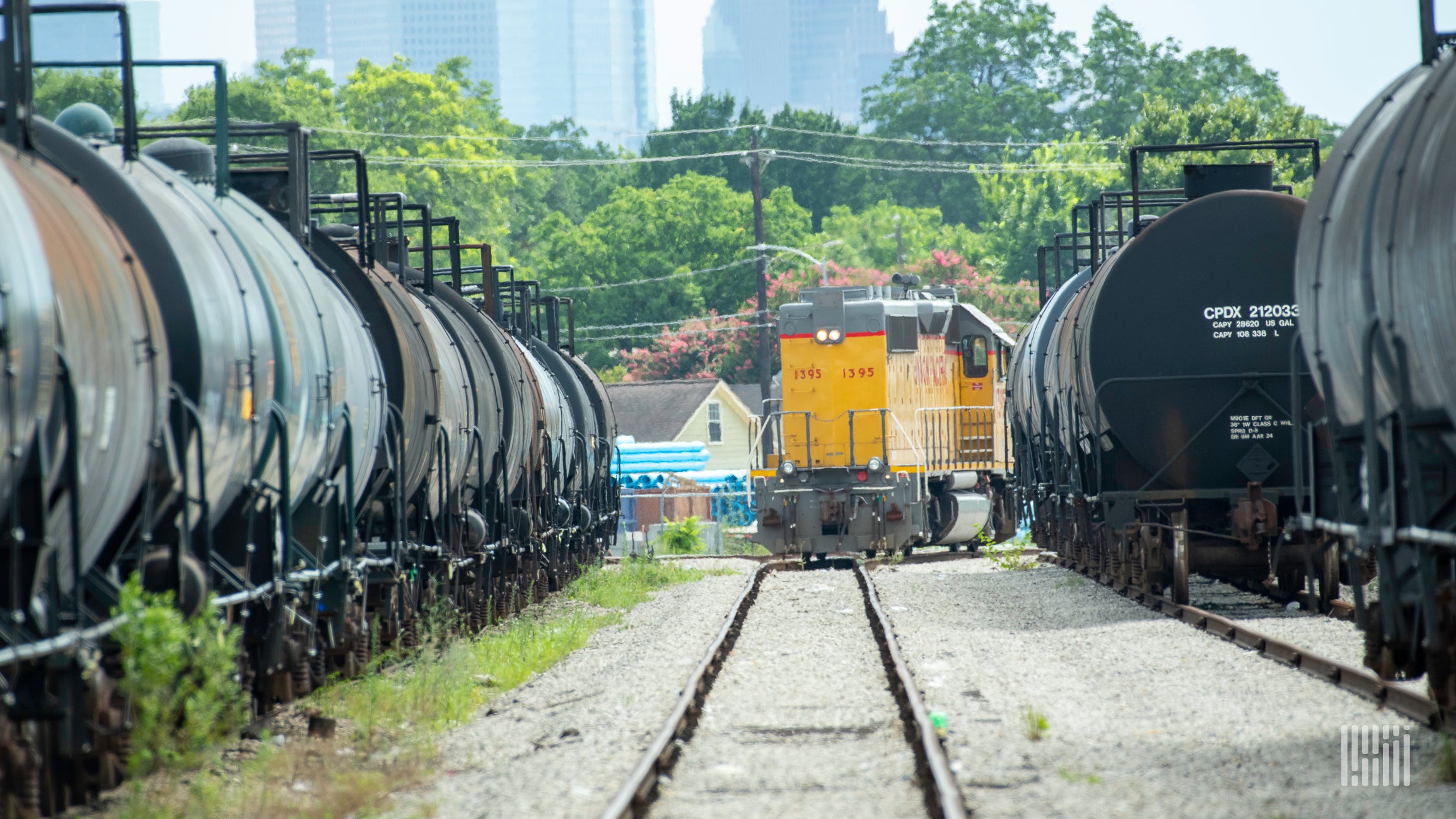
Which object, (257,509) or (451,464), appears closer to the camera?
(257,509)

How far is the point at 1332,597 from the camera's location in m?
12.9

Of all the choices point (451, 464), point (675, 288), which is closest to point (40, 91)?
point (675, 288)

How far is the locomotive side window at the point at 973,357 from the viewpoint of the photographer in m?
24.4

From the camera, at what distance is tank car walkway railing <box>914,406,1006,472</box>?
23156mm

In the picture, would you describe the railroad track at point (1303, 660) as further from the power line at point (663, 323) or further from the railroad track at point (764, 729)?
the power line at point (663, 323)

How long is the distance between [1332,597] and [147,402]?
32.6ft

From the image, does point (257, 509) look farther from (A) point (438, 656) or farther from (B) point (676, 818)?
(A) point (438, 656)

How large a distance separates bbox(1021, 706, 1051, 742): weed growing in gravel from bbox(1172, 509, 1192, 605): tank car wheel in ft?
17.7

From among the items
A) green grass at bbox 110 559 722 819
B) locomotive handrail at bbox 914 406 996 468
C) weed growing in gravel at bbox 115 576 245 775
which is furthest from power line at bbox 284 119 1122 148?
weed growing in gravel at bbox 115 576 245 775

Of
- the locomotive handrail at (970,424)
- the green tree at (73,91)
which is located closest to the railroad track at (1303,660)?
the locomotive handrail at (970,424)

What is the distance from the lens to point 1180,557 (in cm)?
1342

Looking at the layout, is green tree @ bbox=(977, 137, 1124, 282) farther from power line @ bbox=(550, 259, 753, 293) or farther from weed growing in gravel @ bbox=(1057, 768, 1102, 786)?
weed growing in gravel @ bbox=(1057, 768, 1102, 786)

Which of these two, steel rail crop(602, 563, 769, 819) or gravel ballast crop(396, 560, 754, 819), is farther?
gravel ballast crop(396, 560, 754, 819)

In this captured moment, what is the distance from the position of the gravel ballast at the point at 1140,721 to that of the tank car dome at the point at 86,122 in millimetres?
6013
